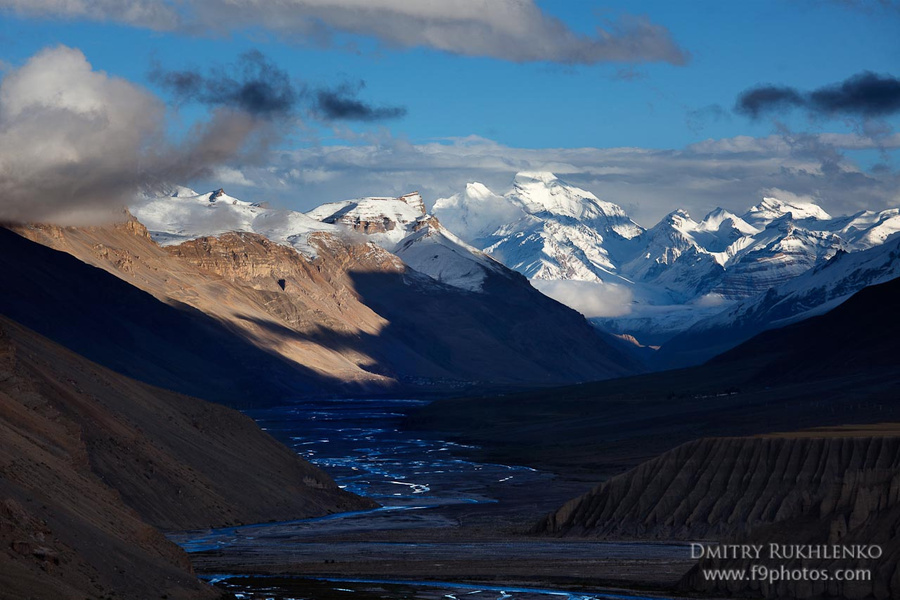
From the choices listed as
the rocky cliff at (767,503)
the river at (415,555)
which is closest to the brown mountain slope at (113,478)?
the river at (415,555)

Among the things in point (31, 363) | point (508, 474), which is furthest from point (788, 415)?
point (31, 363)

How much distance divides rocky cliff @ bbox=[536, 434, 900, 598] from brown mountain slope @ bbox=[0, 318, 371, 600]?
2689 cm

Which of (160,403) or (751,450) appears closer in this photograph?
(751,450)

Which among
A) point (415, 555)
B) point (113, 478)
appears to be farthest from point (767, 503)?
point (113, 478)

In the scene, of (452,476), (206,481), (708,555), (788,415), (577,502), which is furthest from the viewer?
(788,415)

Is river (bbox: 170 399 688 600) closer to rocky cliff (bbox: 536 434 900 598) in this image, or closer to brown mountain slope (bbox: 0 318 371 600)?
rocky cliff (bbox: 536 434 900 598)

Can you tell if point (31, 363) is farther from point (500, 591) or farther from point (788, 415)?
point (788, 415)

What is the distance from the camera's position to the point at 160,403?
4803 inches

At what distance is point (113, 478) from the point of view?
96.9 metres

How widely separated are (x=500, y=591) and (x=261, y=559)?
19818mm

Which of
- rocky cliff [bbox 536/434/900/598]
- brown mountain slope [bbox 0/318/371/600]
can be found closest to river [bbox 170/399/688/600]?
rocky cliff [bbox 536/434/900/598]

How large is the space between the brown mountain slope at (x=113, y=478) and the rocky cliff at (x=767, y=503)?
2689 cm

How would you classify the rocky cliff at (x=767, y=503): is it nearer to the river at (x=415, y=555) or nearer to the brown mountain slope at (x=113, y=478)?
the river at (x=415, y=555)

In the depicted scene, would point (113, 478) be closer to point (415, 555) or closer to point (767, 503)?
point (415, 555)
